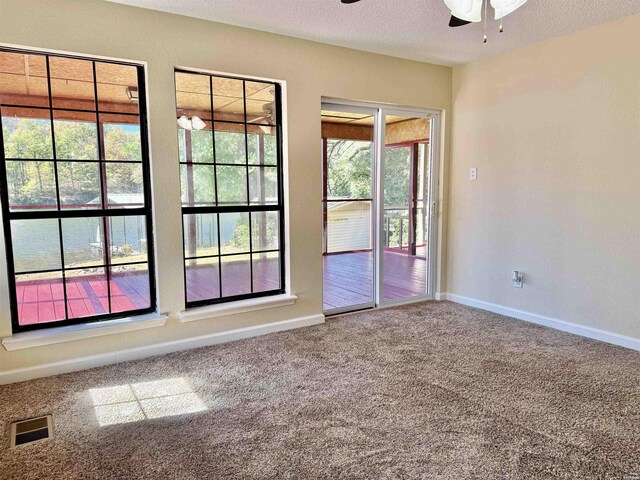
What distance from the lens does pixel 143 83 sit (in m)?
3.12

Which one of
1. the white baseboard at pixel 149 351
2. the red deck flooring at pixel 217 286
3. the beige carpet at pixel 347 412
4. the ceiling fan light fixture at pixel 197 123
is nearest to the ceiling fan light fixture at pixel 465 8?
the ceiling fan light fixture at pixel 197 123

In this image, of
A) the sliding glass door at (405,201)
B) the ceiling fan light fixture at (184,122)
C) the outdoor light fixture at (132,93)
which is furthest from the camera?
the sliding glass door at (405,201)

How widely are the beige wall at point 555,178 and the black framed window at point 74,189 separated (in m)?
3.19

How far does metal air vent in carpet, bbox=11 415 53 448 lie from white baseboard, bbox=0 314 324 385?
2.00ft

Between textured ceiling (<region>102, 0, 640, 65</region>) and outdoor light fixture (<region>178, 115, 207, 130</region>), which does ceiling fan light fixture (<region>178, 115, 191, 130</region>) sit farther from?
textured ceiling (<region>102, 0, 640, 65</region>)

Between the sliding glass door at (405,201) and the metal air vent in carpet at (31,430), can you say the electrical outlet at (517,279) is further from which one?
the metal air vent in carpet at (31,430)

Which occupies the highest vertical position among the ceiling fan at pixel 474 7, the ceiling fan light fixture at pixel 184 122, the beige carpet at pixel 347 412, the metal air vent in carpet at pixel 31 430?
the ceiling fan at pixel 474 7

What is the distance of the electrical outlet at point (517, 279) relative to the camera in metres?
4.08

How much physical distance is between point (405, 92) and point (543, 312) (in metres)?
2.51

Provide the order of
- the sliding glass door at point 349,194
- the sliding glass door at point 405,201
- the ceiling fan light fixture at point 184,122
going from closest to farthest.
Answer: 1. the ceiling fan light fixture at point 184,122
2. the sliding glass door at point 349,194
3. the sliding glass door at point 405,201

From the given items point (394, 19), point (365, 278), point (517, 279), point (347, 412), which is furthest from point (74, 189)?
A: point (517, 279)

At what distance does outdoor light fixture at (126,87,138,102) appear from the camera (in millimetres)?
3137

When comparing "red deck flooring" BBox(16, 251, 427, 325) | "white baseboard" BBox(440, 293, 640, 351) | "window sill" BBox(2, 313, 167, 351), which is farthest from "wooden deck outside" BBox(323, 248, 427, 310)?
"window sill" BBox(2, 313, 167, 351)

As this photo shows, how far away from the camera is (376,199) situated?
4375 millimetres
